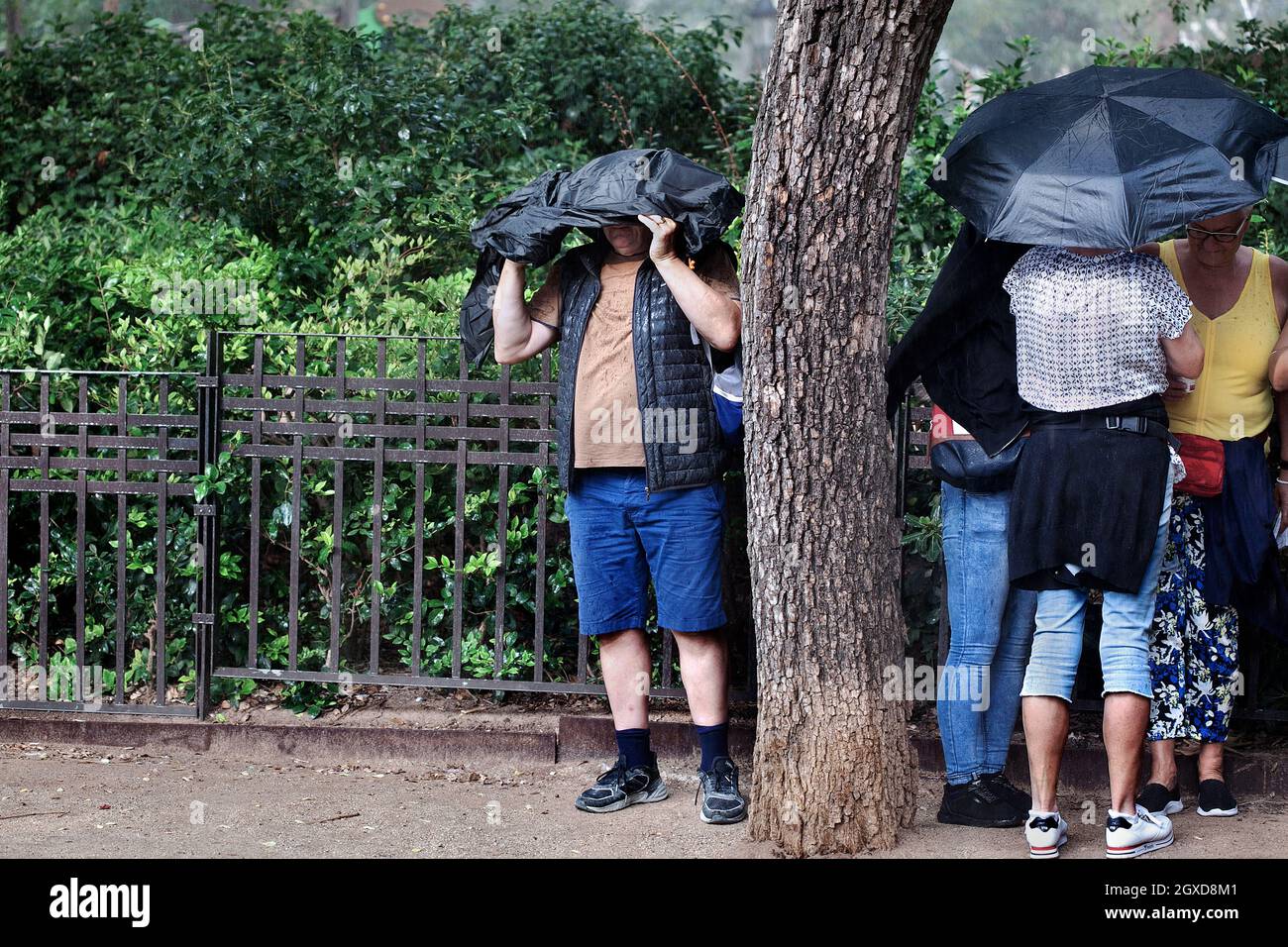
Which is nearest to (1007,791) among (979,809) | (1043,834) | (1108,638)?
(979,809)

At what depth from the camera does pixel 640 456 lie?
4.12 metres

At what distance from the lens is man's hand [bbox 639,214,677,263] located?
3938 millimetres

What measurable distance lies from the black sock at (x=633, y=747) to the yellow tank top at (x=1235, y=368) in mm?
1908

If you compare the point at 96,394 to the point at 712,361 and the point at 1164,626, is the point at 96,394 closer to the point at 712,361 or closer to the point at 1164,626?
the point at 712,361

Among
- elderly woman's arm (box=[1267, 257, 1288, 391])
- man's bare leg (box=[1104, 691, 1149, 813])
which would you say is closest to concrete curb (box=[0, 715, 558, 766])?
man's bare leg (box=[1104, 691, 1149, 813])

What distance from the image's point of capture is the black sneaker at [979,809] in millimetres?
4020

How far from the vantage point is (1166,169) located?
354cm

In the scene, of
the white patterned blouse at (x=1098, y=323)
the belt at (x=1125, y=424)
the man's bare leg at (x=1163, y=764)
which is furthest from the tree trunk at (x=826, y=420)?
Answer: the man's bare leg at (x=1163, y=764)

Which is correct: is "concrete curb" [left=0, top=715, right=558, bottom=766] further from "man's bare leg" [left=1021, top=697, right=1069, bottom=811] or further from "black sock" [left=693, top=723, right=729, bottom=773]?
"man's bare leg" [left=1021, top=697, right=1069, bottom=811]

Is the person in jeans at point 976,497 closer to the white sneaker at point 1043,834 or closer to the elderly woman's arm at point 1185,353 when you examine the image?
the white sneaker at point 1043,834

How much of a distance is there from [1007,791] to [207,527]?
9.52 ft

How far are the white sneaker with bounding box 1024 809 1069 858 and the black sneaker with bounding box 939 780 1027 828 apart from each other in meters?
0.26

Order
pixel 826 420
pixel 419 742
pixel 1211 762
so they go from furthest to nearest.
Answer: pixel 419 742, pixel 1211 762, pixel 826 420

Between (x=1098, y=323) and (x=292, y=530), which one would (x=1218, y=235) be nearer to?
(x=1098, y=323)
